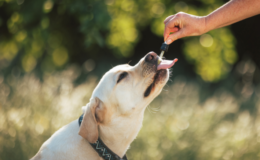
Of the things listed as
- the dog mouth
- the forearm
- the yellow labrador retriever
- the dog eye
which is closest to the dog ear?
the yellow labrador retriever

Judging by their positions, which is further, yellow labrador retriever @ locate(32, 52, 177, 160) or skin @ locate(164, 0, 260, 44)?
yellow labrador retriever @ locate(32, 52, 177, 160)

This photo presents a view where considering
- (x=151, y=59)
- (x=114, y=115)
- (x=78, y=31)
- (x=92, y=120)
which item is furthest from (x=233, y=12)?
(x=78, y=31)

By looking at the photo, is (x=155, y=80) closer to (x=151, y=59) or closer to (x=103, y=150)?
(x=151, y=59)

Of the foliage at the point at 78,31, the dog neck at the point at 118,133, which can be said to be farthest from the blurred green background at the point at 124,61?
the dog neck at the point at 118,133

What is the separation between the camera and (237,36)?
9.98 meters

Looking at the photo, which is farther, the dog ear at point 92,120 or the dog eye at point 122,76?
the dog eye at point 122,76

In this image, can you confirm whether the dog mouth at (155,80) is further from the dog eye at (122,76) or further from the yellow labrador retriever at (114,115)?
the dog eye at (122,76)

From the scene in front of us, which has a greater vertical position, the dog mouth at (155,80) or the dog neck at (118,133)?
the dog mouth at (155,80)

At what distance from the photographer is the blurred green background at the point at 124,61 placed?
4.12 metres

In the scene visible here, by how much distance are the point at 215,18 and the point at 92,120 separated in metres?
1.62

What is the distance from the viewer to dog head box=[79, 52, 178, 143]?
2.71 m

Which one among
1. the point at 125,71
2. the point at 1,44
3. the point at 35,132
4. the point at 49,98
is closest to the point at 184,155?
the point at 125,71

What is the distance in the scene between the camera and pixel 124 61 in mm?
10414

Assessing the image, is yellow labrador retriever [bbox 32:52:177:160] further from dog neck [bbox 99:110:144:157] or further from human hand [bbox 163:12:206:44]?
human hand [bbox 163:12:206:44]
